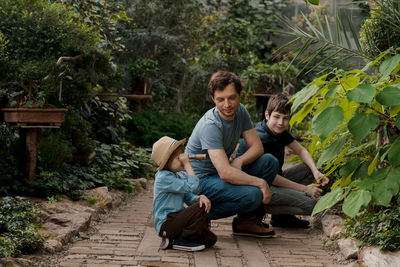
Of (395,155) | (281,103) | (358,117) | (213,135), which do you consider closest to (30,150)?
(213,135)

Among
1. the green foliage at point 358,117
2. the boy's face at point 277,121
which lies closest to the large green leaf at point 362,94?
the green foliage at point 358,117

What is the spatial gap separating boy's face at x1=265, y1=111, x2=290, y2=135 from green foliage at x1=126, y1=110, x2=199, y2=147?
4552mm

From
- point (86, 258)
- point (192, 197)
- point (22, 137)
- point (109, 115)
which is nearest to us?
point (86, 258)

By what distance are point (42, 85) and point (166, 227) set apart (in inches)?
82.9

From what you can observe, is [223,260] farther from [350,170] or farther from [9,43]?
[9,43]

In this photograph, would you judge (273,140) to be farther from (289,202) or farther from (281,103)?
(289,202)

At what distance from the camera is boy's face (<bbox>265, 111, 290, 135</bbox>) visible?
429cm

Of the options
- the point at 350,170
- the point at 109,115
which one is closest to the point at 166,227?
the point at 350,170

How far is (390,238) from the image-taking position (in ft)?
10.4

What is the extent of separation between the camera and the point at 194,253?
11.8 ft

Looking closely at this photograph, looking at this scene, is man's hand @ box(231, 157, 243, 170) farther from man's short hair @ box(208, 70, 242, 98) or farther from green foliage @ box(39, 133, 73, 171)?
green foliage @ box(39, 133, 73, 171)

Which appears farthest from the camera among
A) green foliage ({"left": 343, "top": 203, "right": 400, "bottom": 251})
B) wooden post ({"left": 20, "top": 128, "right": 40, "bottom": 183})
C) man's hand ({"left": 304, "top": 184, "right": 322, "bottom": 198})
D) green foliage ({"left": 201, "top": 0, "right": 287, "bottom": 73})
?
green foliage ({"left": 201, "top": 0, "right": 287, "bottom": 73})

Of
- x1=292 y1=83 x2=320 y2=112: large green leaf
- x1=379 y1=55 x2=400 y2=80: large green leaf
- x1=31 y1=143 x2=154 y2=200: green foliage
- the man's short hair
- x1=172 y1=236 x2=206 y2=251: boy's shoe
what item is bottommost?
x1=31 y1=143 x2=154 y2=200: green foliage

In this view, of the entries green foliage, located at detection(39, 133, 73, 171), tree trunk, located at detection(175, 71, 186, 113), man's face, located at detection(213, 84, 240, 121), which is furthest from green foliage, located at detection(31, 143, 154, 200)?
tree trunk, located at detection(175, 71, 186, 113)
